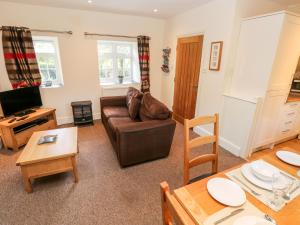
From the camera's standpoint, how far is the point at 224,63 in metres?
2.80

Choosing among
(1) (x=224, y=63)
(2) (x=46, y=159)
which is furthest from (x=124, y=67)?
(2) (x=46, y=159)

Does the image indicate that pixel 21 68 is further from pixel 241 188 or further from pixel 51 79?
pixel 241 188

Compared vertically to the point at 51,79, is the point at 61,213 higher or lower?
lower

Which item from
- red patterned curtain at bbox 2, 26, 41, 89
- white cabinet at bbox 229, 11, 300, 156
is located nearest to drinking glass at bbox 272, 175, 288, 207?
white cabinet at bbox 229, 11, 300, 156

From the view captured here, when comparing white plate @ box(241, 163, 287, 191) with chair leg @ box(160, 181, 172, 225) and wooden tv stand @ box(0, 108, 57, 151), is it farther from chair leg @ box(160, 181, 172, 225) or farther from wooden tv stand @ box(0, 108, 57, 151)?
wooden tv stand @ box(0, 108, 57, 151)

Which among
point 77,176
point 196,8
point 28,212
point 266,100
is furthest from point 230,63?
point 28,212

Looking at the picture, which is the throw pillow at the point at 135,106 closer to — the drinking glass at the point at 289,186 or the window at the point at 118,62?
the window at the point at 118,62

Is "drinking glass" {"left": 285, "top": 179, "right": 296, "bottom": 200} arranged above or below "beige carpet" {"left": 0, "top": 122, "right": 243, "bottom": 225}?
above

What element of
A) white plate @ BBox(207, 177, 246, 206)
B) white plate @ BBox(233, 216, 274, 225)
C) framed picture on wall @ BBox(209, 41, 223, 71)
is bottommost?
white plate @ BBox(233, 216, 274, 225)

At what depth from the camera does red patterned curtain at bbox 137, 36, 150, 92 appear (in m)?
4.14

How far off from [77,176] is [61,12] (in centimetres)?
321

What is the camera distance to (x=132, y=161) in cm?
242

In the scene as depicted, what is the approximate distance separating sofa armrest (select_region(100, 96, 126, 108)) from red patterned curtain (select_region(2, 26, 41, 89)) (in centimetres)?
139

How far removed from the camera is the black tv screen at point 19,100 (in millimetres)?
2793
